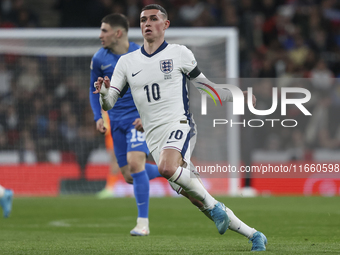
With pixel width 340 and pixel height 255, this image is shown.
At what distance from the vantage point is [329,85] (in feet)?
44.3

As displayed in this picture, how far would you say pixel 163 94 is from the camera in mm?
5082

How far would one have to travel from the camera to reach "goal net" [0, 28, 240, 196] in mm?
12812

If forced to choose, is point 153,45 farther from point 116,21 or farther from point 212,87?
point 116,21

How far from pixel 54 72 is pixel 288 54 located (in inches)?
247

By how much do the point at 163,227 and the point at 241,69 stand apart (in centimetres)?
856

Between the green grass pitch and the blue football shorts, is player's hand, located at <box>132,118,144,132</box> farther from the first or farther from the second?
the green grass pitch

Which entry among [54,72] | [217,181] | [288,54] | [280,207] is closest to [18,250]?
[280,207]

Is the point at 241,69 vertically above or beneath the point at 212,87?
beneath

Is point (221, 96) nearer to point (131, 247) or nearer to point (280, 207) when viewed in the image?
point (131, 247)

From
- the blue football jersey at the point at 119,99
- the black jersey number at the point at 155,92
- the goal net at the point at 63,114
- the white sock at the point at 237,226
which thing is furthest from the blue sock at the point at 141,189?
the goal net at the point at 63,114

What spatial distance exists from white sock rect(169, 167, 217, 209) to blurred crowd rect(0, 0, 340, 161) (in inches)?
276

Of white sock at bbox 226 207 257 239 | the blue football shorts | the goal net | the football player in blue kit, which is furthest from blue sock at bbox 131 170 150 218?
the goal net

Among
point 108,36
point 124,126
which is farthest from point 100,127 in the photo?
point 108,36

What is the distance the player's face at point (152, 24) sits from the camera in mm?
5227
